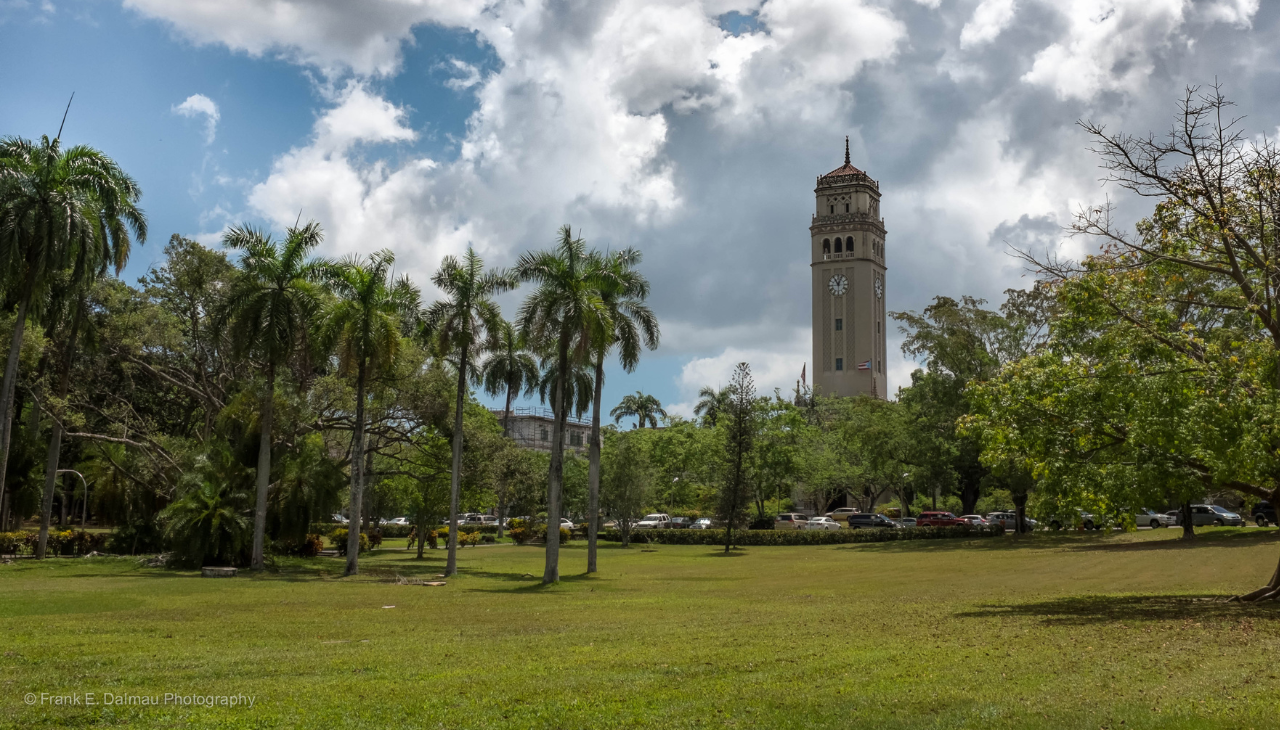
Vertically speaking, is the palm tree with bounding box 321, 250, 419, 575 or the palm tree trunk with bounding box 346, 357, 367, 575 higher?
the palm tree with bounding box 321, 250, 419, 575

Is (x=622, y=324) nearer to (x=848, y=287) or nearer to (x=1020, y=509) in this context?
(x=1020, y=509)

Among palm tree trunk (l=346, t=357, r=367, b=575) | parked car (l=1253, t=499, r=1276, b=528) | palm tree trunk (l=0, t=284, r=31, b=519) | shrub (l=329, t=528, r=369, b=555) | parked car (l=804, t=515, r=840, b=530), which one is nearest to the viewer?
palm tree trunk (l=0, t=284, r=31, b=519)

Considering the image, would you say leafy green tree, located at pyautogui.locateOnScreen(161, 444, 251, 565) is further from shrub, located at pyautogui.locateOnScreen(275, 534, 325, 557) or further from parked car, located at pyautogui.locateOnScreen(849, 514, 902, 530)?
parked car, located at pyautogui.locateOnScreen(849, 514, 902, 530)

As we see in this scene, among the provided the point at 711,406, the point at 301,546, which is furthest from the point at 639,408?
the point at 301,546

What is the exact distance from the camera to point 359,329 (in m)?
28.6

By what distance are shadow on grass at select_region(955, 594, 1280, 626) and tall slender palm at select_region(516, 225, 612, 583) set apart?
13.7 m

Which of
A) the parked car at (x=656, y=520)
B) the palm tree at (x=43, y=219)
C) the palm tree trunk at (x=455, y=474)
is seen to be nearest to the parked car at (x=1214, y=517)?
the parked car at (x=656, y=520)

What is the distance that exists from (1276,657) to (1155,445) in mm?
5966

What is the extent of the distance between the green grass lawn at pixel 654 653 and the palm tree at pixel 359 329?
470 cm

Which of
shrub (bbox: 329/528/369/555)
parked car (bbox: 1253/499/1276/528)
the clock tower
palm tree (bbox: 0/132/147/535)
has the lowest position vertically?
shrub (bbox: 329/528/369/555)

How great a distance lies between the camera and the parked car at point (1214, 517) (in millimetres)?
50375

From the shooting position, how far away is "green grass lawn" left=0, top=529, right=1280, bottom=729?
26.0ft

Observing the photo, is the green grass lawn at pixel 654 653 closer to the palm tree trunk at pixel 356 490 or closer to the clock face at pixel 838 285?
the palm tree trunk at pixel 356 490

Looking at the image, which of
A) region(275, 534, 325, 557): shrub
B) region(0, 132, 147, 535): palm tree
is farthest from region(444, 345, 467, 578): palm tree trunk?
region(0, 132, 147, 535): palm tree
